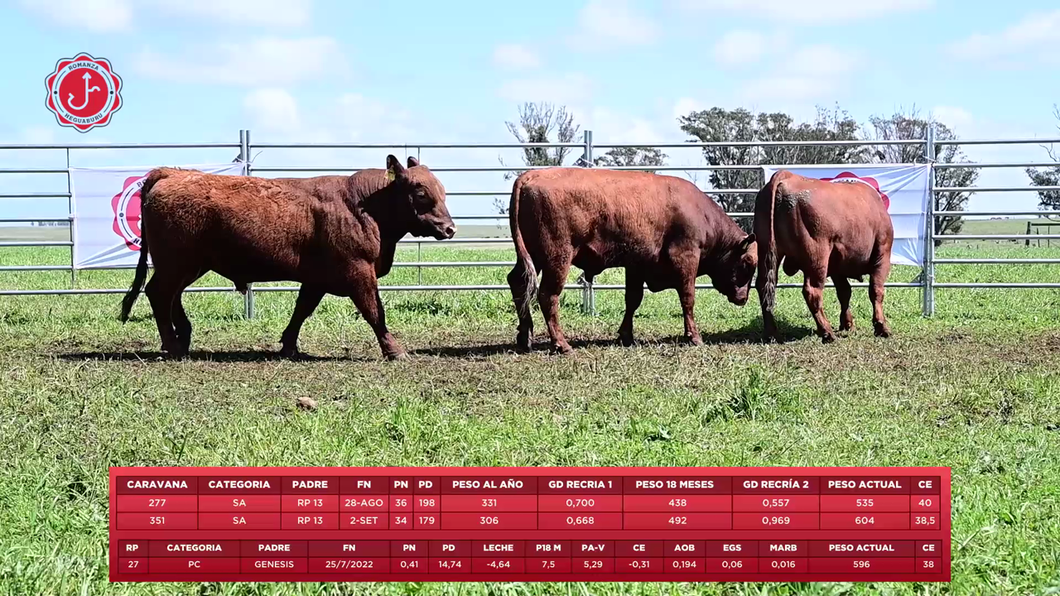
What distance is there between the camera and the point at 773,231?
999 cm

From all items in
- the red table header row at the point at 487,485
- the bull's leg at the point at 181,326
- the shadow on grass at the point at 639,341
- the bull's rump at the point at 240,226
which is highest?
the bull's rump at the point at 240,226

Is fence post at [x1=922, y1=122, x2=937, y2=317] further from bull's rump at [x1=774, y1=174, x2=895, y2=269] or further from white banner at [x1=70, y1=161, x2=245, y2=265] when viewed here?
white banner at [x1=70, y1=161, x2=245, y2=265]

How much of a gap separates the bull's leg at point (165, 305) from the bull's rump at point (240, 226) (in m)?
0.18

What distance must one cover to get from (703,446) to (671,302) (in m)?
8.00

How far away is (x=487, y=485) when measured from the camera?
3.31 metres

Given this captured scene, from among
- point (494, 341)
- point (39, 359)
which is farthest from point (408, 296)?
point (39, 359)

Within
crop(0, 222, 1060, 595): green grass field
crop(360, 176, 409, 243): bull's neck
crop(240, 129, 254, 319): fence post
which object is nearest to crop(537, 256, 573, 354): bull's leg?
crop(0, 222, 1060, 595): green grass field

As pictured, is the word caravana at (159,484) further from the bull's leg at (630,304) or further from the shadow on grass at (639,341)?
the bull's leg at (630,304)

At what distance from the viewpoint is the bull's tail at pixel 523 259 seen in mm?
8883

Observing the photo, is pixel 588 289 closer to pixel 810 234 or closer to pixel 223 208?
pixel 810 234

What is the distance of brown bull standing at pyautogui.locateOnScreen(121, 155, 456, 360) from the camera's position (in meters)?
8.38

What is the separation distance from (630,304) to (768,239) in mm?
1298

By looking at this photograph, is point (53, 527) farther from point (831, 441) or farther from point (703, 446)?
point (831, 441)

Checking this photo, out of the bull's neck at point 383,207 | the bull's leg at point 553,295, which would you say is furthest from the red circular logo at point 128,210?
the bull's leg at point 553,295
